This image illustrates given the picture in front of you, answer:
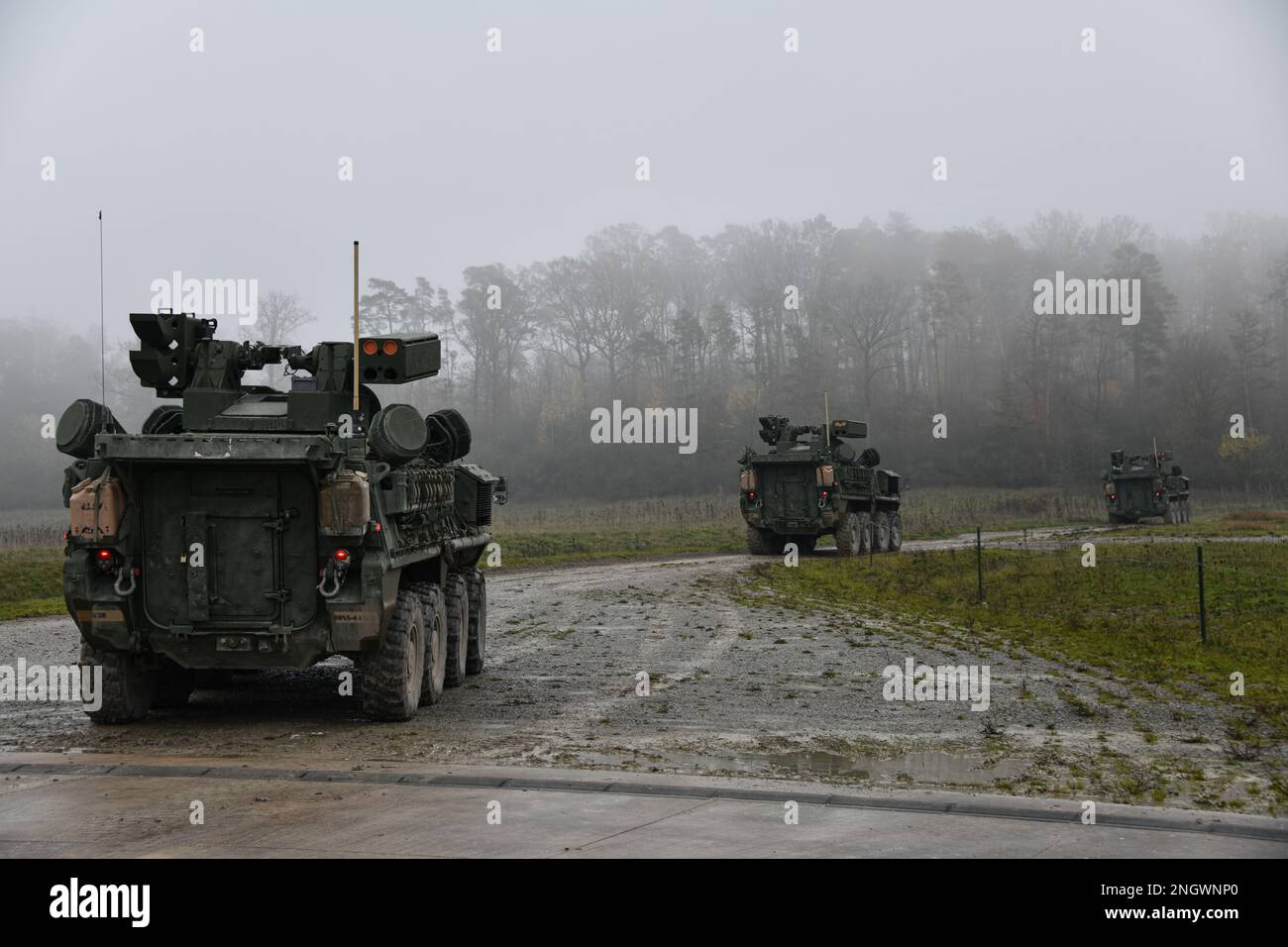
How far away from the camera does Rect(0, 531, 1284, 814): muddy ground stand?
9.35 meters

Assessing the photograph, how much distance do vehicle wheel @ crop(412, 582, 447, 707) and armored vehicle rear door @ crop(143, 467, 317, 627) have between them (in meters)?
1.49

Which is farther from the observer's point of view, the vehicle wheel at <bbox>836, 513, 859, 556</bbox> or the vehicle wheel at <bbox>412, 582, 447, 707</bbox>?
the vehicle wheel at <bbox>836, 513, 859, 556</bbox>

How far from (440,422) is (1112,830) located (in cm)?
881

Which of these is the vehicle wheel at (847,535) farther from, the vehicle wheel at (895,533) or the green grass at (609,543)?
the green grass at (609,543)

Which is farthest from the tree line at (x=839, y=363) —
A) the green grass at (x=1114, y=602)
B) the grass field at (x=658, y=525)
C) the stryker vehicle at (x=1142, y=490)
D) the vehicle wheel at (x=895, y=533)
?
the green grass at (x=1114, y=602)

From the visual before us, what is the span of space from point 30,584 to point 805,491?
17.9m

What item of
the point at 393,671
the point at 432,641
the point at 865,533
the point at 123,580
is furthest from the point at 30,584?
the point at 865,533

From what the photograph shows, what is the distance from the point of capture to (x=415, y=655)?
1192cm

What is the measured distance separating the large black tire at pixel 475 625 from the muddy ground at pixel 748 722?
0.74 feet

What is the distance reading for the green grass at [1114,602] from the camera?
14.2 meters

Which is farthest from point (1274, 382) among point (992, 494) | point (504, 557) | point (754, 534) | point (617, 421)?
point (504, 557)

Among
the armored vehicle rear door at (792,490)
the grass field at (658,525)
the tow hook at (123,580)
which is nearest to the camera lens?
the tow hook at (123,580)

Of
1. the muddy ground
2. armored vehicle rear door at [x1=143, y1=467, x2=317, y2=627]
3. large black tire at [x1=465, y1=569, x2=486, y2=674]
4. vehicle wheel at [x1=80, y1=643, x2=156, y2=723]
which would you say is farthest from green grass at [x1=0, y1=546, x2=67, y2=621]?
armored vehicle rear door at [x1=143, y1=467, x2=317, y2=627]

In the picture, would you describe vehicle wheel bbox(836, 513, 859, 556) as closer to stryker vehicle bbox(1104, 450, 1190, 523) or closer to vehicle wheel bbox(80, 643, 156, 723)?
stryker vehicle bbox(1104, 450, 1190, 523)
